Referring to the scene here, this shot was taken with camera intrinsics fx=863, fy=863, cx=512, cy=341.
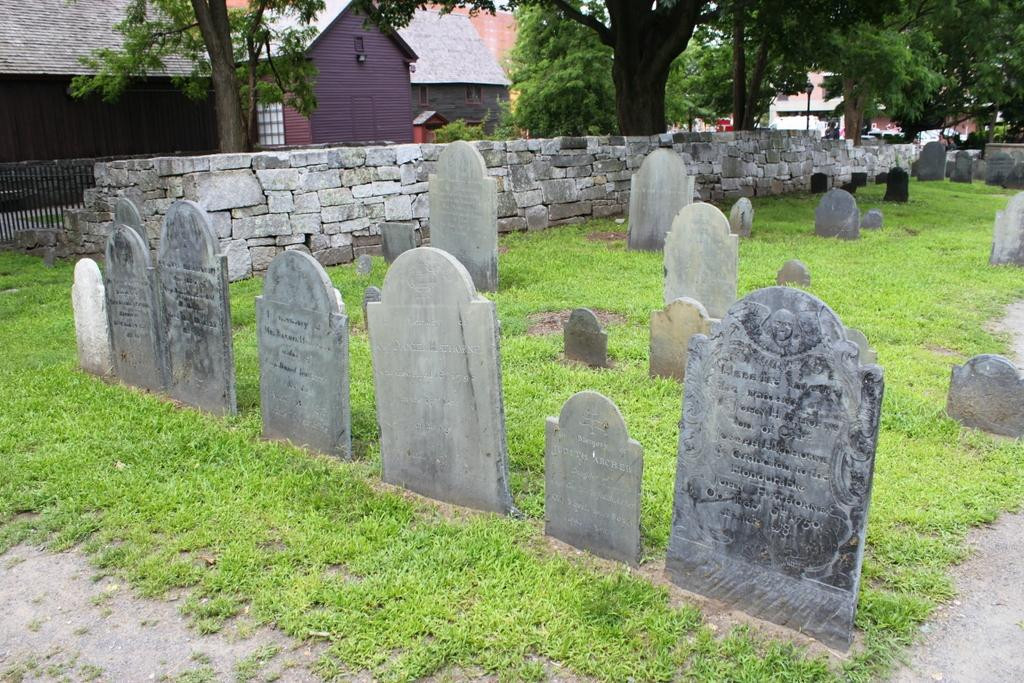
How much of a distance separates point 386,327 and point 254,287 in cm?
630

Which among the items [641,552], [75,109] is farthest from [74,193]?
[641,552]

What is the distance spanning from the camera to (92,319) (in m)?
7.03

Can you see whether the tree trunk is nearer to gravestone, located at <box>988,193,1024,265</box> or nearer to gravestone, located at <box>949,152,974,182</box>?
gravestone, located at <box>988,193,1024,265</box>

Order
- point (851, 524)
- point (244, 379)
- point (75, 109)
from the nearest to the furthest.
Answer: point (851, 524)
point (244, 379)
point (75, 109)

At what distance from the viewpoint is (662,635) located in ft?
11.9

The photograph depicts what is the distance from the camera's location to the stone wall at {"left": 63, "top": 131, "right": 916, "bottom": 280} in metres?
11.0

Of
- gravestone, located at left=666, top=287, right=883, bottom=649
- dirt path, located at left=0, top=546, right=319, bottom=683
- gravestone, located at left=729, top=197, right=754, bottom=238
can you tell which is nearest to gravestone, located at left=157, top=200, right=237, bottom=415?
dirt path, located at left=0, top=546, right=319, bottom=683

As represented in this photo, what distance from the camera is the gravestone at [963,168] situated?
82.6 ft

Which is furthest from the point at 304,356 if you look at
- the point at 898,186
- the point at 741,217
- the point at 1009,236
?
the point at 898,186

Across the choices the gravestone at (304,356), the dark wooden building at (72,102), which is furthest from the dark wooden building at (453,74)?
the gravestone at (304,356)

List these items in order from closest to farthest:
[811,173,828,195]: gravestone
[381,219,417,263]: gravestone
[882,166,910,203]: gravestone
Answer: [381,219,417,263]: gravestone < [882,166,910,203]: gravestone < [811,173,828,195]: gravestone

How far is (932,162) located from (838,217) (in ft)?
44.3

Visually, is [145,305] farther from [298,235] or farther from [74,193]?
[74,193]

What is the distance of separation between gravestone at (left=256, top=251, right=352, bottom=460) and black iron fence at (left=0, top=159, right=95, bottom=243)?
1149cm
